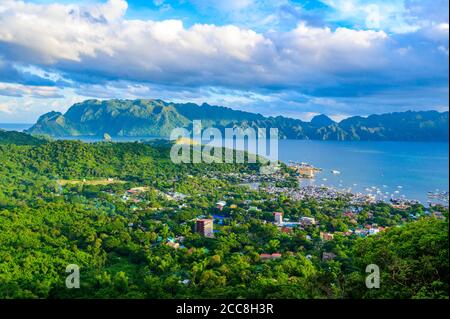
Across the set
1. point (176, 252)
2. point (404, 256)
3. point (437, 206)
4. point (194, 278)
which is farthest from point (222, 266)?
point (437, 206)

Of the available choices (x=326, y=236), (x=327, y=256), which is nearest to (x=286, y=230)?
(x=326, y=236)

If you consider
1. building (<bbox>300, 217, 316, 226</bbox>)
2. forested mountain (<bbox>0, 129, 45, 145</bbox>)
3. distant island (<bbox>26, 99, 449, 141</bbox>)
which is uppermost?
distant island (<bbox>26, 99, 449, 141</bbox>)

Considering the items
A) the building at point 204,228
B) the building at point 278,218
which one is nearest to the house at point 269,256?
the building at point 204,228

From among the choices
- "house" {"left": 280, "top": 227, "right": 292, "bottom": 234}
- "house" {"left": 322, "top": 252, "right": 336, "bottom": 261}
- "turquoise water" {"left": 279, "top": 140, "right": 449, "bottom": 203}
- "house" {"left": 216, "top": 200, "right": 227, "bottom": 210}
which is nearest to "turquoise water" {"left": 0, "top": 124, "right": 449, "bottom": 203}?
"turquoise water" {"left": 279, "top": 140, "right": 449, "bottom": 203}

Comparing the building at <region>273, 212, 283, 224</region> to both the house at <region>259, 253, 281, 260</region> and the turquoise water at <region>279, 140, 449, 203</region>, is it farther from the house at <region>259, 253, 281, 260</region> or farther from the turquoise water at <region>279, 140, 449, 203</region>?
the turquoise water at <region>279, 140, 449, 203</region>

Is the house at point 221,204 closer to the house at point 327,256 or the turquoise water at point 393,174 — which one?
the house at point 327,256

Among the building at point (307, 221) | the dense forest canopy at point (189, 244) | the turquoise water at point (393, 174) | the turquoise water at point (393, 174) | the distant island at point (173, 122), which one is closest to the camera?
the dense forest canopy at point (189, 244)

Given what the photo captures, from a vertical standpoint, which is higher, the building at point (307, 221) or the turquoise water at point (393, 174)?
the turquoise water at point (393, 174)

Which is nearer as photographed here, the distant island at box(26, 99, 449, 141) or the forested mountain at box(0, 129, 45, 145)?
the forested mountain at box(0, 129, 45, 145)

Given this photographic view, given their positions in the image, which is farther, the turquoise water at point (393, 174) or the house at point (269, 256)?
the turquoise water at point (393, 174)
